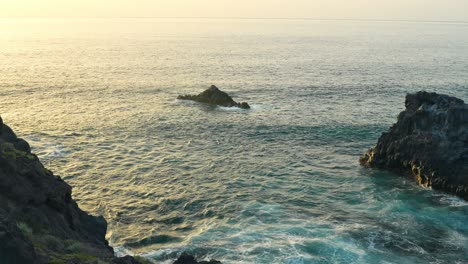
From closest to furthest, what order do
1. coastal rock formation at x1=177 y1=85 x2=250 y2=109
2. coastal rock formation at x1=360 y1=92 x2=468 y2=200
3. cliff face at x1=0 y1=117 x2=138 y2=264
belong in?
cliff face at x1=0 y1=117 x2=138 y2=264, coastal rock formation at x1=360 y1=92 x2=468 y2=200, coastal rock formation at x1=177 y1=85 x2=250 y2=109

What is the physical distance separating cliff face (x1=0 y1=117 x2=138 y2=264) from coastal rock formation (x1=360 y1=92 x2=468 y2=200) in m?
32.3

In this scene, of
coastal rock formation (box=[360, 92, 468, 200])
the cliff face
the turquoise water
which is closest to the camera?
the cliff face

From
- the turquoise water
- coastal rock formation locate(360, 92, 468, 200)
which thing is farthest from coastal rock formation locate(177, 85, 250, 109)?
coastal rock formation locate(360, 92, 468, 200)

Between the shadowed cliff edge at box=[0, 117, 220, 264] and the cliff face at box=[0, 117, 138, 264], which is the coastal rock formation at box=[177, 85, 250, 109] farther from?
the cliff face at box=[0, 117, 138, 264]

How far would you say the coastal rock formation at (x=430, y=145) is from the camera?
140ft

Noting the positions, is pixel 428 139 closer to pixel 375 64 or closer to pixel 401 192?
pixel 401 192

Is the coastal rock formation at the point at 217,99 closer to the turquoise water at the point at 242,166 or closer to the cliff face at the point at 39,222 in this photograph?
the turquoise water at the point at 242,166

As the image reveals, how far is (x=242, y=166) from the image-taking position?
4988 cm

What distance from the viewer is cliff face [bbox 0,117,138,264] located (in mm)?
16281

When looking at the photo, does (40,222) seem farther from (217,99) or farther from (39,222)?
(217,99)

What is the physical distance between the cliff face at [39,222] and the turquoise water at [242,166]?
7.02 metres

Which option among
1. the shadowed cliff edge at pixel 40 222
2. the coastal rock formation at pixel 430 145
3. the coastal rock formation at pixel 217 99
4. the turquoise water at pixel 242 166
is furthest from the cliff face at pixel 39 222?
the coastal rock formation at pixel 217 99

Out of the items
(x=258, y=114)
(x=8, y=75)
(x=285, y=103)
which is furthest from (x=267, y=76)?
(x=8, y=75)

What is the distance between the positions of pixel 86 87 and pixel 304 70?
6151 cm
